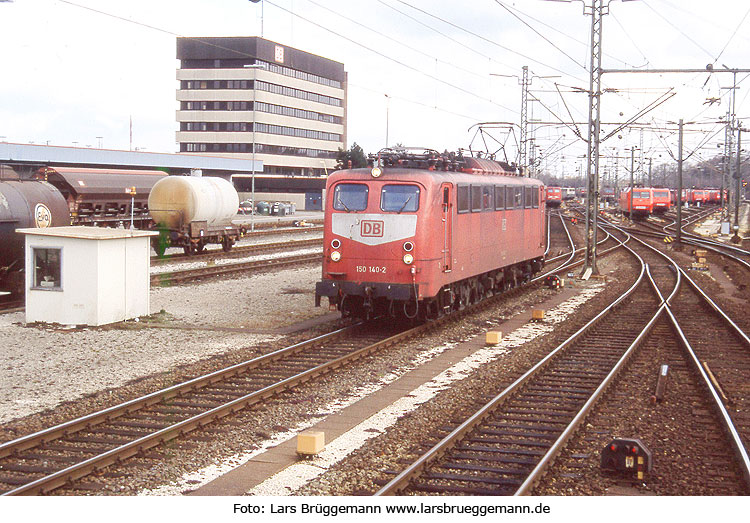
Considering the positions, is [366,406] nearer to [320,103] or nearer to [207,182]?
[207,182]

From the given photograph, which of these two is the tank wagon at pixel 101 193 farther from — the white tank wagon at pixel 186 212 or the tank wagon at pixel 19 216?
the tank wagon at pixel 19 216

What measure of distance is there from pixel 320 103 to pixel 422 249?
92.3 meters

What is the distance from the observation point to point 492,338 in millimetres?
16406

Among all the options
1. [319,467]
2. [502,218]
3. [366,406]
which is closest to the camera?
[319,467]

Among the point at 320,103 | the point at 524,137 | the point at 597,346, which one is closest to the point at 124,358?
the point at 597,346

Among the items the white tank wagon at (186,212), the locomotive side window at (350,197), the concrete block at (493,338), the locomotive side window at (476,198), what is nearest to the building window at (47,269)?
the locomotive side window at (350,197)

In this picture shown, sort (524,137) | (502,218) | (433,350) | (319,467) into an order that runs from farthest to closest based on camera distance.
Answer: (524,137) < (502,218) < (433,350) < (319,467)

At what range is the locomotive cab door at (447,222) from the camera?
17.1 m

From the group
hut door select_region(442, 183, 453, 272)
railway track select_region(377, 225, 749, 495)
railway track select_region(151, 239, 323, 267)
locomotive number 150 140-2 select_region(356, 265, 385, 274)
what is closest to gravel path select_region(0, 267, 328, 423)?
locomotive number 150 140-2 select_region(356, 265, 385, 274)

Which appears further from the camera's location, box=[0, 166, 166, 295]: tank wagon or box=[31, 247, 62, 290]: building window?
box=[0, 166, 166, 295]: tank wagon

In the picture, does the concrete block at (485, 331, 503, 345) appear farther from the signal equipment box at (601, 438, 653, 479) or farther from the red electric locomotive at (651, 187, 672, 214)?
the red electric locomotive at (651, 187, 672, 214)

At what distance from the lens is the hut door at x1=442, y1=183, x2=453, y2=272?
56.2ft

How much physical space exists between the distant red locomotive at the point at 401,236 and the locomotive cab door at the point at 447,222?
0.02 meters

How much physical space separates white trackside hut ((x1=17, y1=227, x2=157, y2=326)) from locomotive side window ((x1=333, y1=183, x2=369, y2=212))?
4.58 meters
